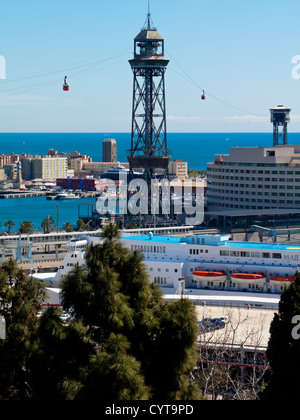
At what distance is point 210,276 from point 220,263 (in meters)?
0.63

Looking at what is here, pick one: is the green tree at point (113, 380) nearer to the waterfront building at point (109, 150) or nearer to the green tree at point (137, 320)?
the green tree at point (137, 320)

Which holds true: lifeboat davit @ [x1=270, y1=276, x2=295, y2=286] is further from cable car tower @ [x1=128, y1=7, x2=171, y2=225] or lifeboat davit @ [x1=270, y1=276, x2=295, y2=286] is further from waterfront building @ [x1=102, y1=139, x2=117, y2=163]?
waterfront building @ [x1=102, y1=139, x2=117, y2=163]

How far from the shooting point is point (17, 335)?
11273 millimetres

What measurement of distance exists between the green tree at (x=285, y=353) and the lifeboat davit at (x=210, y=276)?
38.2ft

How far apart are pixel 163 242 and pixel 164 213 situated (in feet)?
102

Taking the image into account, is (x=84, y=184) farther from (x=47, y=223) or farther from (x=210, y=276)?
(x=210, y=276)

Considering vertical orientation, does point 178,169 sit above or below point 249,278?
above

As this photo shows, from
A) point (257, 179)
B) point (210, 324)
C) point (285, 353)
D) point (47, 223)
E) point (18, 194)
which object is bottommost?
point (18, 194)

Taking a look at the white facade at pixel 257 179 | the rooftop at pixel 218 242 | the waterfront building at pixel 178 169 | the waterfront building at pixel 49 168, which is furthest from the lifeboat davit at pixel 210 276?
the waterfront building at pixel 49 168

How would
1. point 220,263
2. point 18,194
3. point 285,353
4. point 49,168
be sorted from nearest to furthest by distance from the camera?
point 285,353 < point 220,263 < point 18,194 < point 49,168

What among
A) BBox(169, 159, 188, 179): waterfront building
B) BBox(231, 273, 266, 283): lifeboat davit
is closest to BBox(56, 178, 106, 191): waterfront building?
BBox(169, 159, 188, 179): waterfront building

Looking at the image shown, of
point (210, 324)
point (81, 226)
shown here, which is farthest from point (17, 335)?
point (81, 226)
